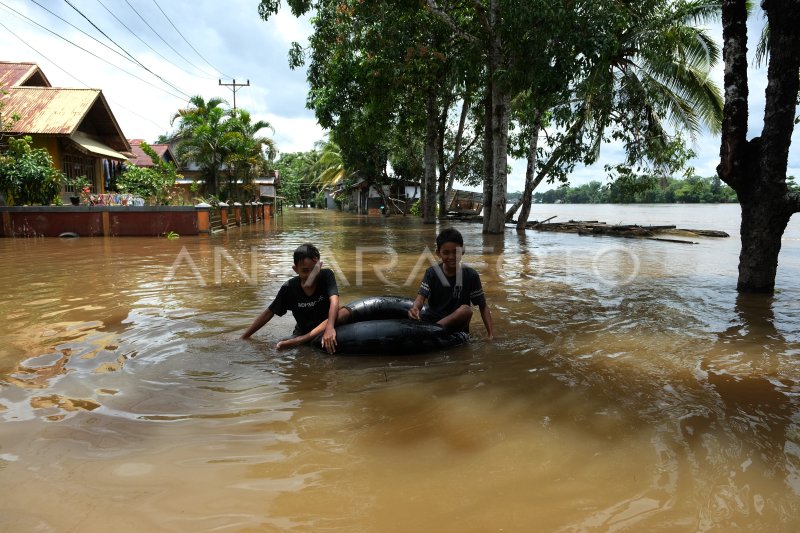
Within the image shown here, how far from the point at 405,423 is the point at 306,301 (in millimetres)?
2130

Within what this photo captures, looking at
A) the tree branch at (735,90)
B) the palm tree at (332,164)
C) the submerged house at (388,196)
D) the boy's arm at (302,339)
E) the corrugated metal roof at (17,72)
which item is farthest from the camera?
the palm tree at (332,164)

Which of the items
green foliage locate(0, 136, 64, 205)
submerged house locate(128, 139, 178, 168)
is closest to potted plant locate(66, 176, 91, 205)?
green foliage locate(0, 136, 64, 205)

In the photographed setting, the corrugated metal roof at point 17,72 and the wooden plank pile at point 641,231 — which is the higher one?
the corrugated metal roof at point 17,72

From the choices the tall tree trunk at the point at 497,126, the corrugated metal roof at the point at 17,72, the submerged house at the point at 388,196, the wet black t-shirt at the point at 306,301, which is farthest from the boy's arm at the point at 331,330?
the submerged house at the point at 388,196

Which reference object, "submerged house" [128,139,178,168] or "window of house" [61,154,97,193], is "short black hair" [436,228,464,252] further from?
"submerged house" [128,139,178,168]

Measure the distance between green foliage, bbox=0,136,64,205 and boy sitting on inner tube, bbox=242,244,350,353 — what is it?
16.2 meters

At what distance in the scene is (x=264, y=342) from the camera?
207 inches

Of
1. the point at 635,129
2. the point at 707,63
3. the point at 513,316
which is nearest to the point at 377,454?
the point at 513,316

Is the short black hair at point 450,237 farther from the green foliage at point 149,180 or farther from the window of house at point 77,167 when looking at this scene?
the window of house at point 77,167

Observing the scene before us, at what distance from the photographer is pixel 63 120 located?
758 inches

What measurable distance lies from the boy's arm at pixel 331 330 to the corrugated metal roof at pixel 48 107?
18.6m

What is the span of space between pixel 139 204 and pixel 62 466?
60.8ft

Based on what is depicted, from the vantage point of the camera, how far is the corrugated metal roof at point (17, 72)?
69.3ft

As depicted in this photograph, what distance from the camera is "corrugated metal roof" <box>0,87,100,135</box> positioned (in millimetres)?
18875
